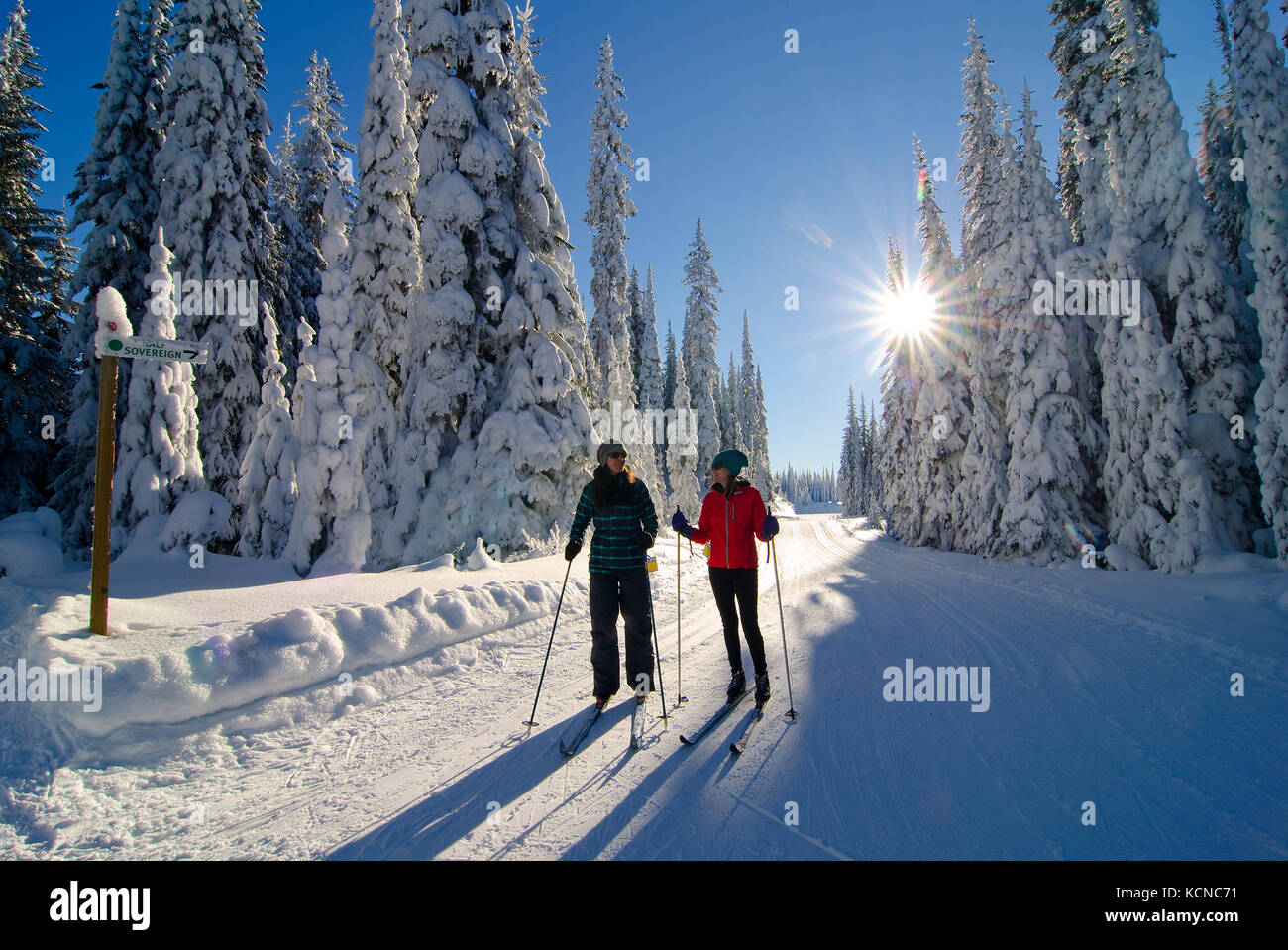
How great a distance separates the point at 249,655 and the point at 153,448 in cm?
1394

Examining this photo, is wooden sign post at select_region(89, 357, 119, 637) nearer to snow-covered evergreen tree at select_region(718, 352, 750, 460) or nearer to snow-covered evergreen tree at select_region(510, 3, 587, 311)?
snow-covered evergreen tree at select_region(510, 3, 587, 311)

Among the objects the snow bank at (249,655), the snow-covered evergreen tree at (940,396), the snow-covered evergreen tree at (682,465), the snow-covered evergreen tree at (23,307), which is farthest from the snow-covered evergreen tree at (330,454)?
the snow-covered evergreen tree at (682,465)

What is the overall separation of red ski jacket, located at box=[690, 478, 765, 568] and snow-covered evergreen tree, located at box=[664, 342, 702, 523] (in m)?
29.5

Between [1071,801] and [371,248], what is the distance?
18604 mm

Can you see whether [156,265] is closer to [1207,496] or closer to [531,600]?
[531,600]

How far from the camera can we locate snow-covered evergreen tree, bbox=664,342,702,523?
36.8 meters

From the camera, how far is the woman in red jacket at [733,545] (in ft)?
17.9

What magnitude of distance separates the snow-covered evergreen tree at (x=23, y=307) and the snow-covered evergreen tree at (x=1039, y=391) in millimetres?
32202

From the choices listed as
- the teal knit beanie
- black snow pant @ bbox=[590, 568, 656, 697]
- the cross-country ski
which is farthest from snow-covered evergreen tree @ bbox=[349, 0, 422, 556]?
the teal knit beanie

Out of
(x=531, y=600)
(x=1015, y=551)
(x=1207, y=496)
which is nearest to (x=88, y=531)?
(x=531, y=600)

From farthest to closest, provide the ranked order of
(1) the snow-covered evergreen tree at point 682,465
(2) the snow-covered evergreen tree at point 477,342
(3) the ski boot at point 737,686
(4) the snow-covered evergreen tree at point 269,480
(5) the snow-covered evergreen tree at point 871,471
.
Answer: (5) the snow-covered evergreen tree at point 871,471
(1) the snow-covered evergreen tree at point 682,465
(4) the snow-covered evergreen tree at point 269,480
(2) the snow-covered evergreen tree at point 477,342
(3) the ski boot at point 737,686

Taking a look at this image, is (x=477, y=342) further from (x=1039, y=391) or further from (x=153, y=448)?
(x=1039, y=391)

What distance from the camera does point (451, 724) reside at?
5.12 meters

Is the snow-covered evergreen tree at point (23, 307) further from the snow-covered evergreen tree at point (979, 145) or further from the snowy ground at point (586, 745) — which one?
the snow-covered evergreen tree at point (979, 145)
